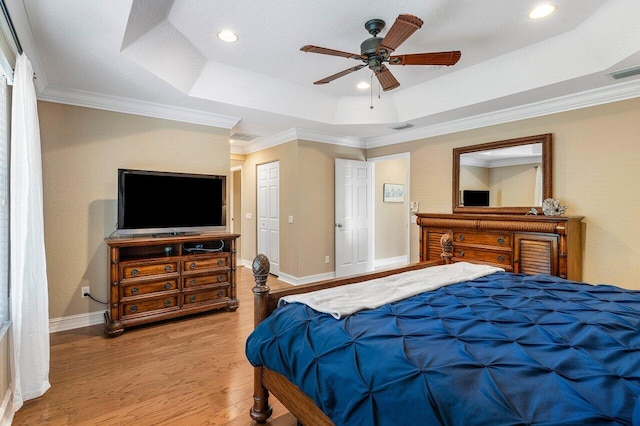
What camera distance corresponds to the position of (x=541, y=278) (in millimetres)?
2295

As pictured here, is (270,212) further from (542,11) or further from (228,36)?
(542,11)

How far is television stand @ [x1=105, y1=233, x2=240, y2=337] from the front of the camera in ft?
10.6

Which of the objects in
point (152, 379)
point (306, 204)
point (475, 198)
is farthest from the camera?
point (306, 204)

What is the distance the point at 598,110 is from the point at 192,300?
4.86 meters

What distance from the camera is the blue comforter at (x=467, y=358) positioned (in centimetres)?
93

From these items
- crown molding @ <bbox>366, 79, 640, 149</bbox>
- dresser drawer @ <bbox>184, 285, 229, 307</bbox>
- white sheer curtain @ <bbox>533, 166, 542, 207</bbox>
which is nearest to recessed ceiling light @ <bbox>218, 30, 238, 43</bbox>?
dresser drawer @ <bbox>184, 285, 229, 307</bbox>

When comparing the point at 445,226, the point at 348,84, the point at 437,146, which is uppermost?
the point at 348,84

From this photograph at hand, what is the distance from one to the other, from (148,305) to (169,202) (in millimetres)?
1141

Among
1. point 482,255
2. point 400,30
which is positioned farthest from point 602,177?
point 400,30

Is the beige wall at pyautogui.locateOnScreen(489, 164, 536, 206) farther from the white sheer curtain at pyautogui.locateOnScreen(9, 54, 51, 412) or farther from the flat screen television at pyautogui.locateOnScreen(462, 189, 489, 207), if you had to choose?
the white sheer curtain at pyautogui.locateOnScreen(9, 54, 51, 412)

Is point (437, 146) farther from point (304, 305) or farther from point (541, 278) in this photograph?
point (304, 305)

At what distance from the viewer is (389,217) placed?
22.9 ft

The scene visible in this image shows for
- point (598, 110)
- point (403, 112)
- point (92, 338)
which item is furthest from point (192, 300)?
point (598, 110)

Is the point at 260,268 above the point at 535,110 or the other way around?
the other way around
